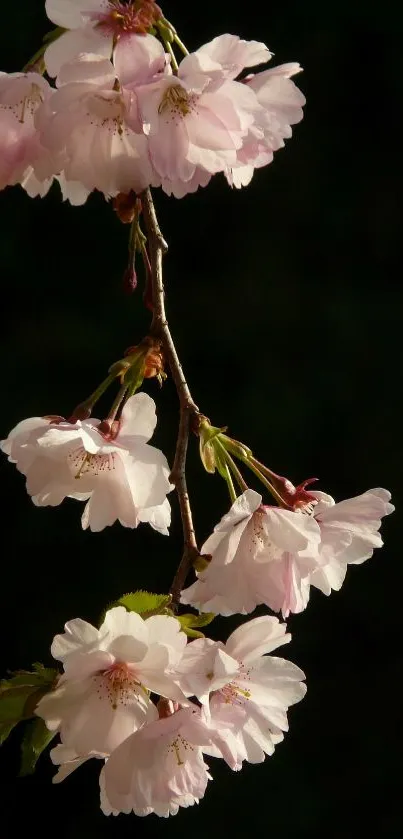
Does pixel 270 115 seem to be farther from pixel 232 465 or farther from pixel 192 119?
pixel 232 465

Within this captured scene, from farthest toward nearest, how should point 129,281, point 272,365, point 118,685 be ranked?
point 272,365, point 129,281, point 118,685

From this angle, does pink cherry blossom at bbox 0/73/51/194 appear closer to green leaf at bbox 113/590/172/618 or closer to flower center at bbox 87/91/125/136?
flower center at bbox 87/91/125/136

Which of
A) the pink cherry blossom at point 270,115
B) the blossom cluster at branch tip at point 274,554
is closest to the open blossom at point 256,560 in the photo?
the blossom cluster at branch tip at point 274,554

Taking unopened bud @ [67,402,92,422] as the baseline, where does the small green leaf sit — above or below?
below

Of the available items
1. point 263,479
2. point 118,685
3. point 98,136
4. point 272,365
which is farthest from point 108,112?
point 272,365

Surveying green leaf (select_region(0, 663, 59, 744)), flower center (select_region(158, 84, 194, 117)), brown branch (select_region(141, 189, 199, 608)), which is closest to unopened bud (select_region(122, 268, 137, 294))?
brown branch (select_region(141, 189, 199, 608))
